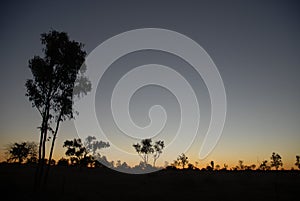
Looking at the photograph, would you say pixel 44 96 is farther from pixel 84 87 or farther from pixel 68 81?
pixel 84 87

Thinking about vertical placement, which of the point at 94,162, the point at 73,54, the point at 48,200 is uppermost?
the point at 73,54

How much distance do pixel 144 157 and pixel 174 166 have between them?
56.6 metres

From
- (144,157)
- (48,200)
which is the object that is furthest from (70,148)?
(48,200)

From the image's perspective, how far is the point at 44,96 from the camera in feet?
91.8

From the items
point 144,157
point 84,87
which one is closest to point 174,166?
point 144,157

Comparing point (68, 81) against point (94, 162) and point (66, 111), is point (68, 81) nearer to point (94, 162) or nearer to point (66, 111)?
point (66, 111)

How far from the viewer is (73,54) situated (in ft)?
94.9

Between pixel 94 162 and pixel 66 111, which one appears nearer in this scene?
pixel 66 111

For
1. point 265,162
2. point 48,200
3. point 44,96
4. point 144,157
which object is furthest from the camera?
point 265,162

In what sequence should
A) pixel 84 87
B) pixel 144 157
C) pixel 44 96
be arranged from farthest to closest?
pixel 144 157, pixel 84 87, pixel 44 96

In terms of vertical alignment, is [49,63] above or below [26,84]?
above

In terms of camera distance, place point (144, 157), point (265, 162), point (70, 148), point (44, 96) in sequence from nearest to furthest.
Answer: point (44, 96) < point (70, 148) < point (144, 157) < point (265, 162)

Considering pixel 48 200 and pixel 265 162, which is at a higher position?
pixel 265 162

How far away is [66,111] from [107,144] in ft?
232
